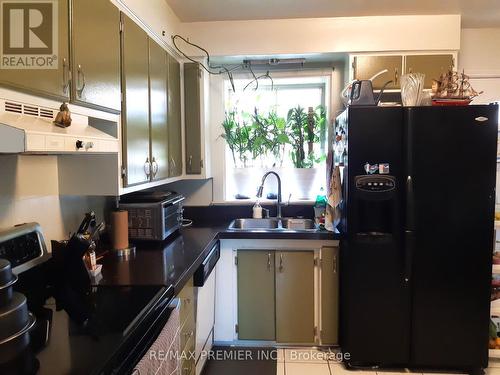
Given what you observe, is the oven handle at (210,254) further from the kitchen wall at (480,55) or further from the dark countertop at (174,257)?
the kitchen wall at (480,55)

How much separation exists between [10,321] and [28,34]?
942mm

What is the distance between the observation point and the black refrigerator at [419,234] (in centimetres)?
242

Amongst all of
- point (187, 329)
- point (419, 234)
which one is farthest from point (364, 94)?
point (187, 329)

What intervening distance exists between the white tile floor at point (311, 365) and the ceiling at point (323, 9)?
243cm

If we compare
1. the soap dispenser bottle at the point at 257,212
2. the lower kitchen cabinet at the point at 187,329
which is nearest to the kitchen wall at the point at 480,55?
the soap dispenser bottle at the point at 257,212

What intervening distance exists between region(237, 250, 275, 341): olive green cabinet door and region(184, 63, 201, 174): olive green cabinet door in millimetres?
814

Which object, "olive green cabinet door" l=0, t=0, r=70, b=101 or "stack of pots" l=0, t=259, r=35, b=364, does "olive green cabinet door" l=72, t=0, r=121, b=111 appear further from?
"stack of pots" l=0, t=259, r=35, b=364

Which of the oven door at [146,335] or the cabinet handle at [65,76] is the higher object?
the cabinet handle at [65,76]

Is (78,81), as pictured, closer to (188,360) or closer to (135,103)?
(135,103)

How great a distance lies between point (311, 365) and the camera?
266cm

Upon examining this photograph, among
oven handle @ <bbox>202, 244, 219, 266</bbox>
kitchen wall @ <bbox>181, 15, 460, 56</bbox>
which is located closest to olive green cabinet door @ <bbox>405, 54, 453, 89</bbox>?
kitchen wall @ <bbox>181, 15, 460, 56</bbox>

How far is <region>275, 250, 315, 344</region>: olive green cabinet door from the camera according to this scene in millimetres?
→ 2784

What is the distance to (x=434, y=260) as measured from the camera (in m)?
2.48

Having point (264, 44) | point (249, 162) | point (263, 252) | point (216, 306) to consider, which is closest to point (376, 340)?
point (263, 252)
